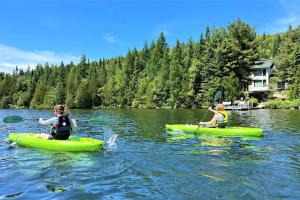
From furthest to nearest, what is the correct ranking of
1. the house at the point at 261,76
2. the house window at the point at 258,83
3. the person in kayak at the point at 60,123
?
1. the house window at the point at 258,83
2. the house at the point at 261,76
3. the person in kayak at the point at 60,123

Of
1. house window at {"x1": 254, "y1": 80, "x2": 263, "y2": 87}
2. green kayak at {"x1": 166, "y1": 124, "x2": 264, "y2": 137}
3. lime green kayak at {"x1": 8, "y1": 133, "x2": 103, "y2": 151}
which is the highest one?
house window at {"x1": 254, "y1": 80, "x2": 263, "y2": 87}

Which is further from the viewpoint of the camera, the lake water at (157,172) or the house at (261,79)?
the house at (261,79)

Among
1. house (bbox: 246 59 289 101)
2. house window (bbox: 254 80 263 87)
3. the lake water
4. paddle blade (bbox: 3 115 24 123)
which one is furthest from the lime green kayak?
house window (bbox: 254 80 263 87)

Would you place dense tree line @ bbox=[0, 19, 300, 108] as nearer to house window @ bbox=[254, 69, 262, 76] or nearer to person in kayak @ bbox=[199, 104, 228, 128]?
house window @ bbox=[254, 69, 262, 76]

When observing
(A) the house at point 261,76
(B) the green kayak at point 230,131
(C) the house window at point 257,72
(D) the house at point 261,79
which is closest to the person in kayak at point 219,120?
(B) the green kayak at point 230,131

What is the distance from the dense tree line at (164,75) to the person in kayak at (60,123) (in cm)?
4852

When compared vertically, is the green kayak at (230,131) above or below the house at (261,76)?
below

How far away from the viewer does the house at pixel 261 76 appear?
73.1m

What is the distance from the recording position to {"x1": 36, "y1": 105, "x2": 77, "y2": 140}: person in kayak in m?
15.9

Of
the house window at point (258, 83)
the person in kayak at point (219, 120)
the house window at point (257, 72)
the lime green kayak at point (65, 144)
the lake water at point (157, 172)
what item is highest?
the house window at point (257, 72)

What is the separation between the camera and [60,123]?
52.5 feet

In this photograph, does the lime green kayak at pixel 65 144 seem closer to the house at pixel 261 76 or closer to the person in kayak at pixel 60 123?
the person in kayak at pixel 60 123

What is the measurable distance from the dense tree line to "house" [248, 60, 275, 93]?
11.9 ft

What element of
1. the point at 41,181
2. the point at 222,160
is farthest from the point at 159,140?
the point at 41,181
